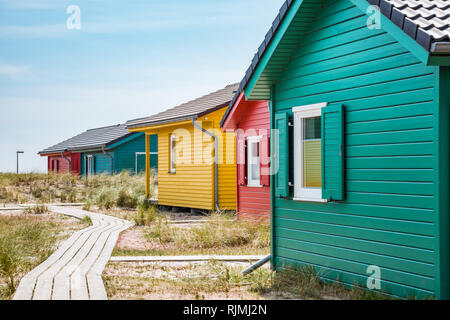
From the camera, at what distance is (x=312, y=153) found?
7.85 m

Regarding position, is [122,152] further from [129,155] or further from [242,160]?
[242,160]

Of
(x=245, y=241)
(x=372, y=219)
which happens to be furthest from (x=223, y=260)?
(x=372, y=219)

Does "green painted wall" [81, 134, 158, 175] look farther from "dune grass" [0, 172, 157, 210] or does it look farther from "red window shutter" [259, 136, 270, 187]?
"red window shutter" [259, 136, 270, 187]

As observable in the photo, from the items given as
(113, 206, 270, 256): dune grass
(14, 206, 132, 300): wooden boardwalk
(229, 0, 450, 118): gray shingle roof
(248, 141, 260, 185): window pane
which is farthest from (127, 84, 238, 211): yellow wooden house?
(229, 0, 450, 118): gray shingle roof

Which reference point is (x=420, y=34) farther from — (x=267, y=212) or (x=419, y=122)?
(x=267, y=212)

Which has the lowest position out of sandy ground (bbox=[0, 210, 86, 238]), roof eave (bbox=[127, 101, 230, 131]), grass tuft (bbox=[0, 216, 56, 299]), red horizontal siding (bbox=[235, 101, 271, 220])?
sandy ground (bbox=[0, 210, 86, 238])

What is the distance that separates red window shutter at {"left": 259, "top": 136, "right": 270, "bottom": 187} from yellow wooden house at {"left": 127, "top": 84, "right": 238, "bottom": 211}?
2.79 meters

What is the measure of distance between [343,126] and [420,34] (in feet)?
6.88

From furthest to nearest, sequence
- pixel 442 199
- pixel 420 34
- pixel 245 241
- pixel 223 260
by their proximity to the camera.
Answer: pixel 245 241 → pixel 223 260 → pixel 442 199 → pixel 420 34

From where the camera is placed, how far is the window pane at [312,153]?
7.73 metres

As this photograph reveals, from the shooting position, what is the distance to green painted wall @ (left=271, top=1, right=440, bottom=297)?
5672 mm

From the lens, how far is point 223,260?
361 inches

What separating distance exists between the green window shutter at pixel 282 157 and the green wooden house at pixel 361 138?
2 cm

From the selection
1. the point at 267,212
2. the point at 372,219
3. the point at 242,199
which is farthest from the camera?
the point at 242,199
